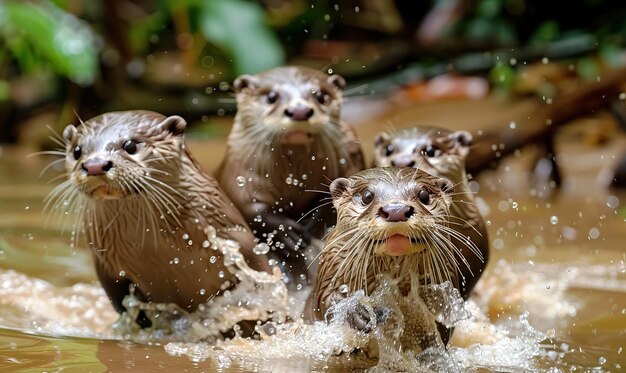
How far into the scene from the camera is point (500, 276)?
377 centimetres

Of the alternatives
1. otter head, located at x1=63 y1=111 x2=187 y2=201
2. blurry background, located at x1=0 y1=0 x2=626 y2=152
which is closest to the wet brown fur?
otter head, located at x1=63 y1=111 x2=187 y2=201

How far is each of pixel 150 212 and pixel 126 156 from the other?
160 millimetres

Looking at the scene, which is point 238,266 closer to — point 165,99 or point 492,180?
point 492,180

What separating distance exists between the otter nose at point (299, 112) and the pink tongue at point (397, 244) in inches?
34.8

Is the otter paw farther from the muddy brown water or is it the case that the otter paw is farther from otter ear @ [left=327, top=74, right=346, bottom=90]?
otter ear @ [left=327, top=74, right=346, bottom=90]

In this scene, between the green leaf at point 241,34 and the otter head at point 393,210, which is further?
the green leaf at point 241,34

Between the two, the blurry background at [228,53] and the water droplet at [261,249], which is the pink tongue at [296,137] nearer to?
the water droplet at [261,249]

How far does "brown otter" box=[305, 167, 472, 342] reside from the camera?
87.3 inches

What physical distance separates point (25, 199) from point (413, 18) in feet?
13.8

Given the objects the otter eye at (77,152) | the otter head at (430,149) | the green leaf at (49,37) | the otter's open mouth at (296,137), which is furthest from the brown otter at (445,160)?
the green leaf at (49,37)

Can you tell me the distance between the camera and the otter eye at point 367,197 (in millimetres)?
2342

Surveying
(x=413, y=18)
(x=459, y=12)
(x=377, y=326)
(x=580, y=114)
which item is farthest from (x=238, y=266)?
(x=413, y=18)

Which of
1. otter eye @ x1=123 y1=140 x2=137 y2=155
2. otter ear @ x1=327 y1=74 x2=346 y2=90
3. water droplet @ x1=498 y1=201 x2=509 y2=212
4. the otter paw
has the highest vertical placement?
water droplet @ x1=498 y1=201 x2=509 y2=212

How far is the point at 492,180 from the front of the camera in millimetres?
5742
